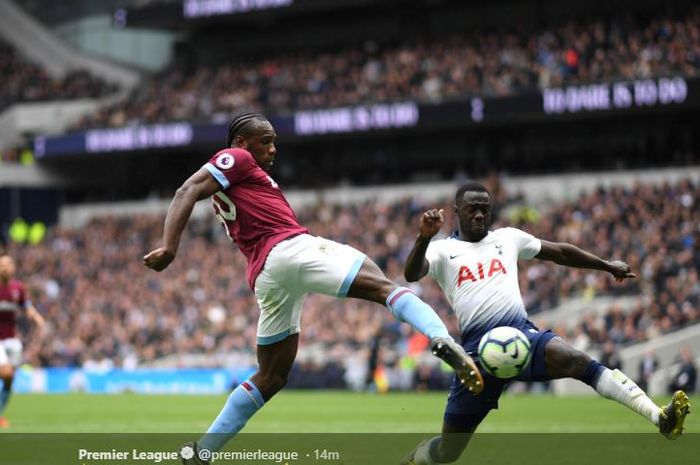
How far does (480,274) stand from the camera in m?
8.53

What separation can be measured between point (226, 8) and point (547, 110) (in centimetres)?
1523

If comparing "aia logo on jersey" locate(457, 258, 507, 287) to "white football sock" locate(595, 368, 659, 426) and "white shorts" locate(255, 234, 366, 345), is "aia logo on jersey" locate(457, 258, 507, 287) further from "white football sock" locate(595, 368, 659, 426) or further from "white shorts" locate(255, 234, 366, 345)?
"white football sock" locate(595, 368, 659, 426)

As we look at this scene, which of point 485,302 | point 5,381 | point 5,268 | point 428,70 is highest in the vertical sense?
point 428,70

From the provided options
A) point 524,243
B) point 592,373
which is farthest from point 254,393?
point 592,373

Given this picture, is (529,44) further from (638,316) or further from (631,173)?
(638,316)

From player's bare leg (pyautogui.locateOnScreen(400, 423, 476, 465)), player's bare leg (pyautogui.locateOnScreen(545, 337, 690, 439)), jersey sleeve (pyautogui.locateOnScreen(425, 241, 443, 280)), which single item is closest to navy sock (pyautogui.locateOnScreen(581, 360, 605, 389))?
player's bare leg (pyautogui.locateOnScreen(545, 337, 690, 439))

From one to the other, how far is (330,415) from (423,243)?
36.9 ft

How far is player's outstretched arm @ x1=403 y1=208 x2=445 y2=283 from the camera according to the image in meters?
7.85

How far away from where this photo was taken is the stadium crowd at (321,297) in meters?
28.8

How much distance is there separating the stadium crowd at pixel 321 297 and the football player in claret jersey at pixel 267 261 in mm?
19347

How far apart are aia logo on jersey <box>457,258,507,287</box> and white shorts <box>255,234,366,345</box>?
0.87m

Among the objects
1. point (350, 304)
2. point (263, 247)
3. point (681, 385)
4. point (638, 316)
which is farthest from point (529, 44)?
point (263, 247)

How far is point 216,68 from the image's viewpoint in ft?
161

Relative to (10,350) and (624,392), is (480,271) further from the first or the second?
(10,350)
